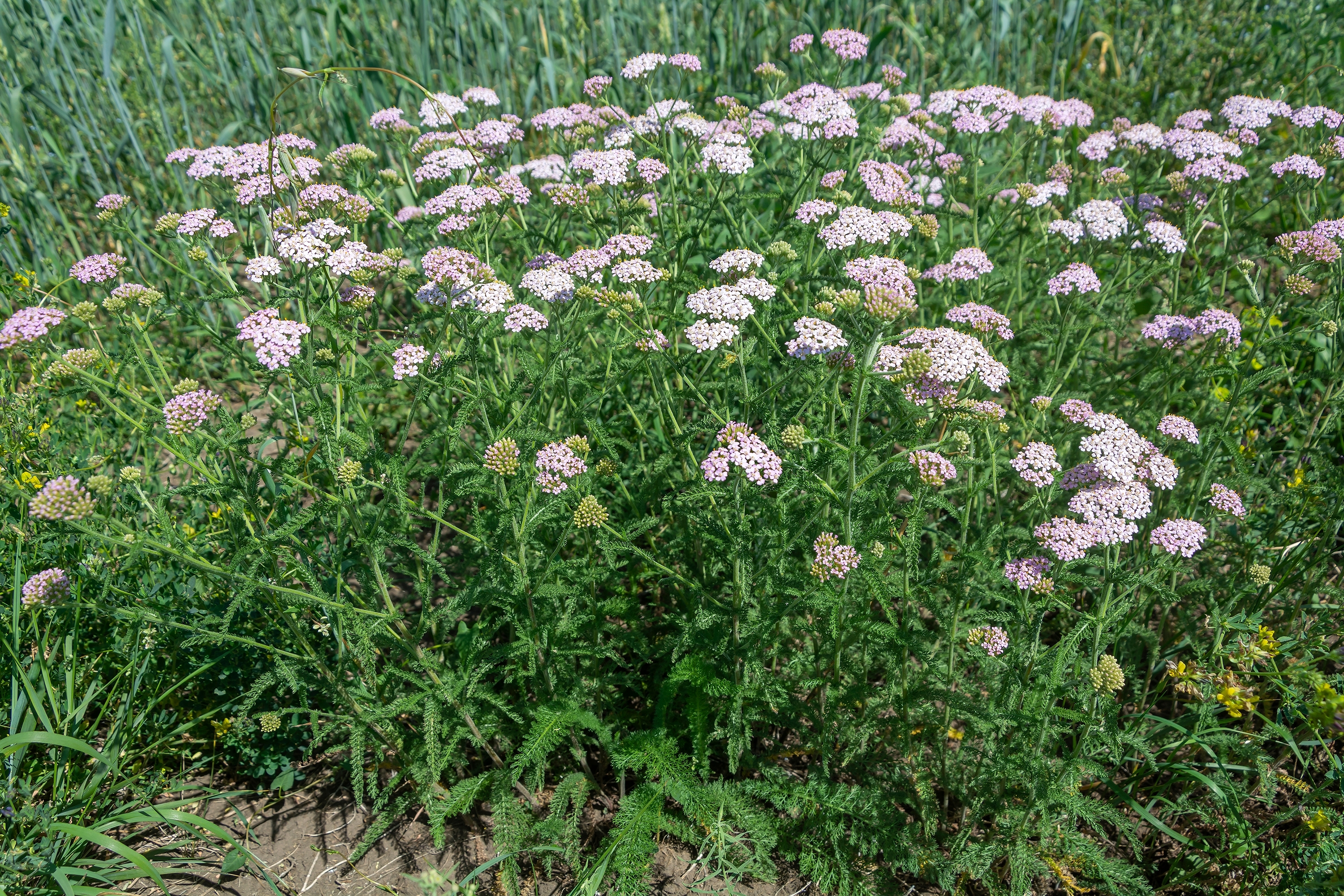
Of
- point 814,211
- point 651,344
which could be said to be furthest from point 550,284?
point 814,211

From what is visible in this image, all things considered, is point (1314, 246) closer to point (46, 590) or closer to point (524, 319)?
point (524, 319)

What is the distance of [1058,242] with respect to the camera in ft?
16.0

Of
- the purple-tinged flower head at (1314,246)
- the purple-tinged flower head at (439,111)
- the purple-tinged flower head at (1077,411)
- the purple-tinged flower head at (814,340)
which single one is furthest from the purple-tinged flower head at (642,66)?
the purple-tinged flower head at (1314,246)

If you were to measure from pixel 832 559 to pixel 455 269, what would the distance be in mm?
1867

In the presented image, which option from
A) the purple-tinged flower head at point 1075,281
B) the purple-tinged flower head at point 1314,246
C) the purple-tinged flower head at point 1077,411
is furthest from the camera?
the purple-tinged flower head at point 1075,281

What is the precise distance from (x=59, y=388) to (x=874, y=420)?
409cm

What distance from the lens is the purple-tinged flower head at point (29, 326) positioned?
3025mm

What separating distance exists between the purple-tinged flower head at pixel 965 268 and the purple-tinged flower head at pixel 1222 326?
1020mm

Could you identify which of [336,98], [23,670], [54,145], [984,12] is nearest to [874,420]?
[23,670]

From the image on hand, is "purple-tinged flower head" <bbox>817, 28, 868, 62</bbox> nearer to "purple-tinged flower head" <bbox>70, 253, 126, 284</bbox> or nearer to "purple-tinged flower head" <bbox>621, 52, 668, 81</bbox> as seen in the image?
"purple-tinged flower head" <bbox>621, 52, 668, 81</bbox>

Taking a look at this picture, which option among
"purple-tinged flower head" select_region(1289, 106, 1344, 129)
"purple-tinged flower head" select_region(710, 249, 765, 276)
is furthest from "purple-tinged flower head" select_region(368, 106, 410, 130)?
"purple-tinged flower head" select_region(1289, 106, 1344, 129)

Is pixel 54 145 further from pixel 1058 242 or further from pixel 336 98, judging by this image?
pixel 1058 242

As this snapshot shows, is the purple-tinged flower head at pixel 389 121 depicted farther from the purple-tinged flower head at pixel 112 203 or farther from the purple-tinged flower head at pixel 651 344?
the purple-tinged flower head at pixel 651 344

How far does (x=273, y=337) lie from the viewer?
2930 mm
